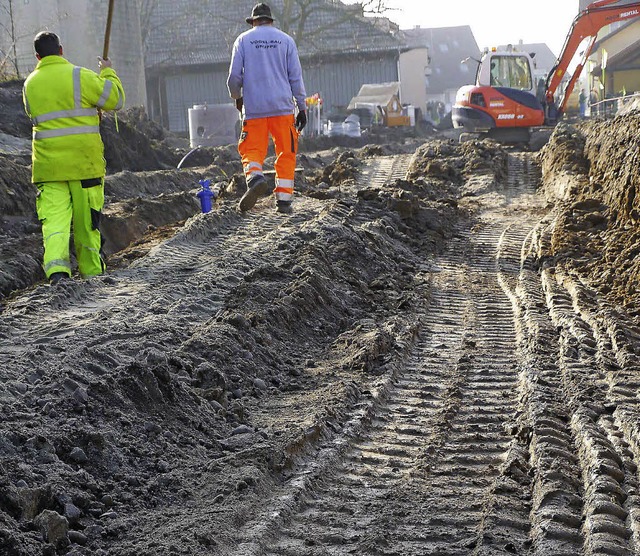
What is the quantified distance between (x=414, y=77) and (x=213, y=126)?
36652 millimetres

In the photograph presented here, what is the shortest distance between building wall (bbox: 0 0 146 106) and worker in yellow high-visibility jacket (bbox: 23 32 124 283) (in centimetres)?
2829

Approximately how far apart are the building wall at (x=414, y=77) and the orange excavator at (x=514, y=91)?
37.6m

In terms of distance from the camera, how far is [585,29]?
22000 millimetres

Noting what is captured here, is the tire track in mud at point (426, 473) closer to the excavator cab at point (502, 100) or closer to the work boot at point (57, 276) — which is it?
the work boot at point (57, 276)

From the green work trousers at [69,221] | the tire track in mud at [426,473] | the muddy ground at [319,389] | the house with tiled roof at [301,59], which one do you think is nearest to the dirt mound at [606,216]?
the muddy ground at [319,389]

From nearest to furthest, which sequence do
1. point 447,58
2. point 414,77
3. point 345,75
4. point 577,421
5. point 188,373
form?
point 577,421 → point 188,373 → point 345,75 → point 414,77 → point 447,58

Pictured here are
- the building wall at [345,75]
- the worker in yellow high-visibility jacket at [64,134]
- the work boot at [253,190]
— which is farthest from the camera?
the building wall at [345,75]

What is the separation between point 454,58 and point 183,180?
7353cm

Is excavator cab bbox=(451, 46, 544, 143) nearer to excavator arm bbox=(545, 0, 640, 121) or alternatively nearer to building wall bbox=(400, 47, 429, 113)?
excavator arm bbox=(545, 0, 640, 121)

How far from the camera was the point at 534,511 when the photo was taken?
151 inches

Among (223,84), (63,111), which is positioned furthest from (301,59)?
(63,111)

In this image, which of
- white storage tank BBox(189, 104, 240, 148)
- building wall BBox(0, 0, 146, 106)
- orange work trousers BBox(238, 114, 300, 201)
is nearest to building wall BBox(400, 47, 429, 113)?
building wall BBox(0, 0, 146, 106)

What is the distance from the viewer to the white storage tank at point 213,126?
27156 millimetres

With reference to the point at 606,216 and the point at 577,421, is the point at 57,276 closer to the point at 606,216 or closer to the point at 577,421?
the point at 577,421
